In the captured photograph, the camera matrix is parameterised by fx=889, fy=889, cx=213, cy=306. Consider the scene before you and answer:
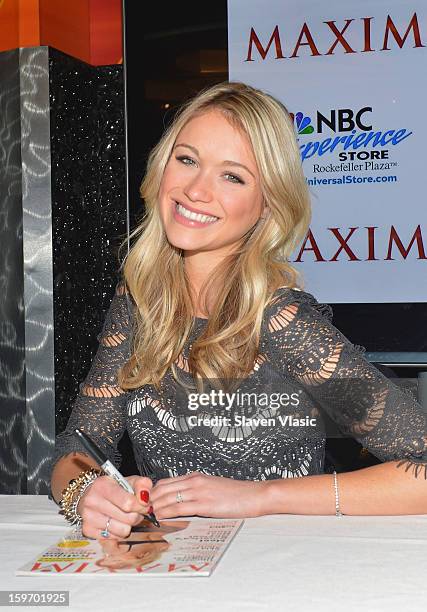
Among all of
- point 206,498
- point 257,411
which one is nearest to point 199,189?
point 257,411

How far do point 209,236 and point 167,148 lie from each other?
274 mm

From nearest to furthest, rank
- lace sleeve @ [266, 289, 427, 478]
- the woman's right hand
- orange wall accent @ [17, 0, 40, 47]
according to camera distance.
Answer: the woman's right hand → lace sleeve @ [266, 289, 427, 478] → orange wall accent @ [17, 0, 40, 47]

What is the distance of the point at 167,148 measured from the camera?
2.29 m

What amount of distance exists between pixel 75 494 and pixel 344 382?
667 mm

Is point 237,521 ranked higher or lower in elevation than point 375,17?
lower

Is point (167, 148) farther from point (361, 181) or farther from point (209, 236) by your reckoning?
point (361, 181)

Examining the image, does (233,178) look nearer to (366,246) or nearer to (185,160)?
(185,160)

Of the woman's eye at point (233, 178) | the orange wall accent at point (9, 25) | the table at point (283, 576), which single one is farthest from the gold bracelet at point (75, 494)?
the orange wall accent at point (9, 25)

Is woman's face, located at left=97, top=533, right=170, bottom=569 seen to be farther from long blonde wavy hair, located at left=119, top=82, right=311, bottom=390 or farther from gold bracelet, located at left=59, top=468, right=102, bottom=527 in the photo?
long blonde wavy hair, located at left=119, top=82, right=311, bottom=390

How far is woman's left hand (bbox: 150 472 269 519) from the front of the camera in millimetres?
1635

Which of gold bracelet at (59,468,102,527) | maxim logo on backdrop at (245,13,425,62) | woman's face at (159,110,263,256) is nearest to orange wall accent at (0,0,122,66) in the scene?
maxim logo on backdrop at (245,13,425,62)

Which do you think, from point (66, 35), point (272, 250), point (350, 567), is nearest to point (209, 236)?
point (272, 250)

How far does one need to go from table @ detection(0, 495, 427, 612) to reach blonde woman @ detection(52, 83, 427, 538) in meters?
0.46

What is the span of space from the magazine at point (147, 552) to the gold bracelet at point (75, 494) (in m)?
0.07
